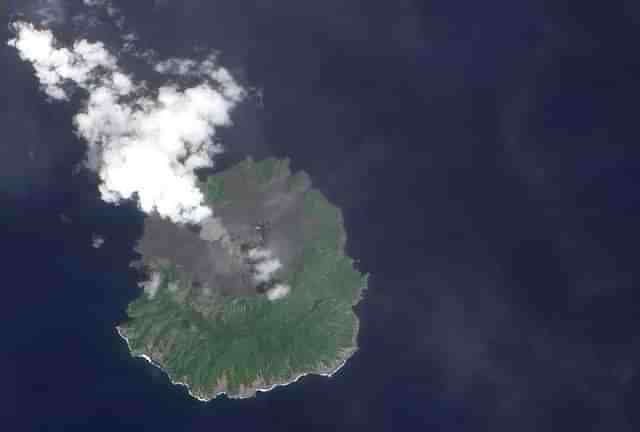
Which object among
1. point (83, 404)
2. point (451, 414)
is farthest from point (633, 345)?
point (83, 404)

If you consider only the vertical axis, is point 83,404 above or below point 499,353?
below

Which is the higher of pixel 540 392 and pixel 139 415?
pixel 540 392

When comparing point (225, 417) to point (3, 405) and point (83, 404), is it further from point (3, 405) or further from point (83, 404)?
point (3, 405)

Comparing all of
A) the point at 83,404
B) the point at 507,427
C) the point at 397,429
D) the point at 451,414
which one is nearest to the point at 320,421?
the point at 397,429

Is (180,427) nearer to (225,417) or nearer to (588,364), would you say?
(225,417)

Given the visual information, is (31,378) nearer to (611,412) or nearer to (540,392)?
(540,392)

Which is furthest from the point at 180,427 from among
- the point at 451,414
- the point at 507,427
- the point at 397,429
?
the point at 507,427

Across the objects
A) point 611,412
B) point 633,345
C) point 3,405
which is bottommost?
point 3,405
